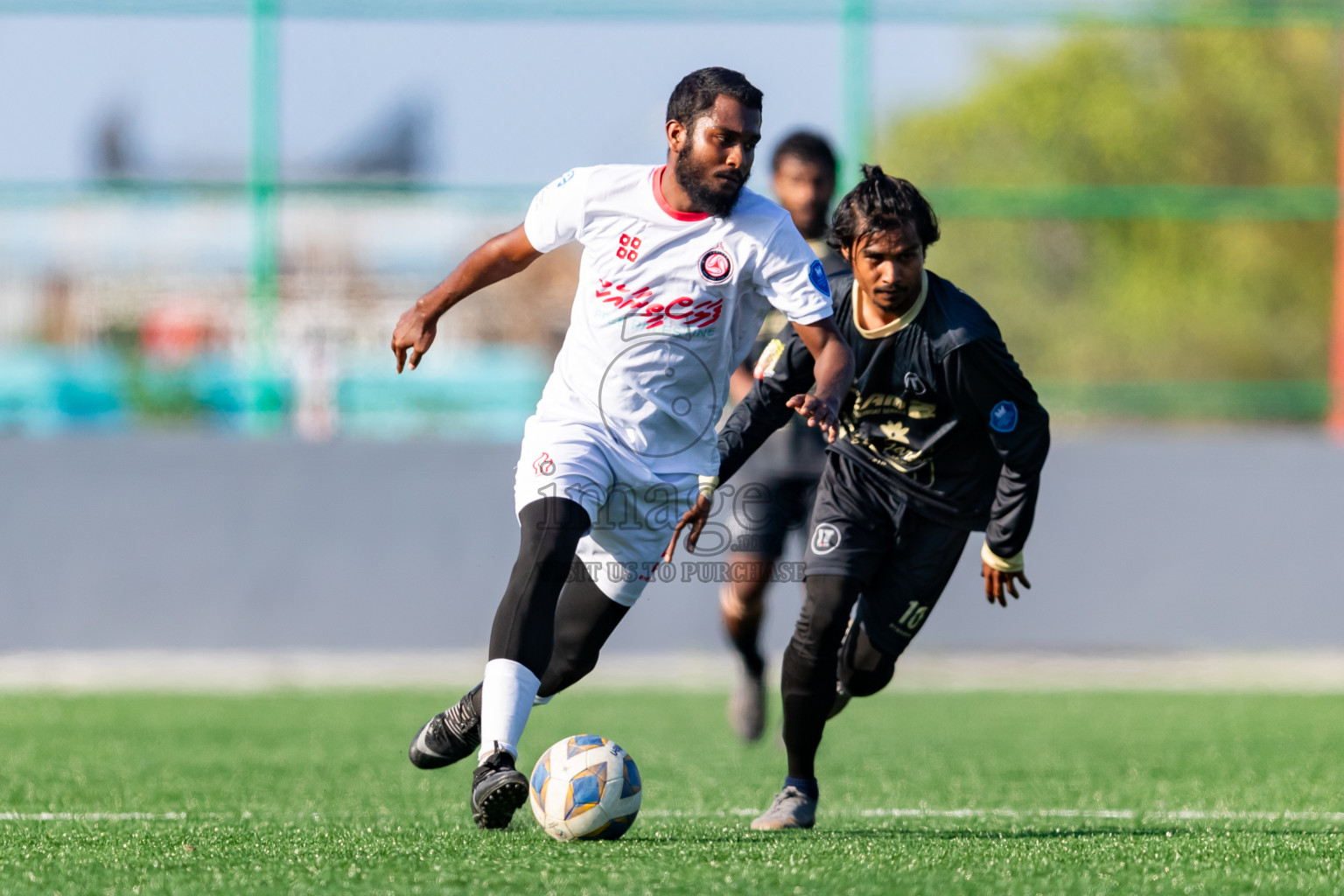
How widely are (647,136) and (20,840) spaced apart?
787cm

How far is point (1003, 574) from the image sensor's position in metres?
4.89

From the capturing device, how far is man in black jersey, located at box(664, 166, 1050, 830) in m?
4.72

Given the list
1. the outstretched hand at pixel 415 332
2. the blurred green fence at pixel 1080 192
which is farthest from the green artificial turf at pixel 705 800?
the blurred green fence at pixel 1080 192

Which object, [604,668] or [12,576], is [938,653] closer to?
[604,668]

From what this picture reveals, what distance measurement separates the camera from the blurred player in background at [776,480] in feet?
22.5

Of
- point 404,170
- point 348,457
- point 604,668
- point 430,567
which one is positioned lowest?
point 604,668

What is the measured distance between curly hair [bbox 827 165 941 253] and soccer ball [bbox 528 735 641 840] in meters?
1.69

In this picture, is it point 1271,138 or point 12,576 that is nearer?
point 12,576

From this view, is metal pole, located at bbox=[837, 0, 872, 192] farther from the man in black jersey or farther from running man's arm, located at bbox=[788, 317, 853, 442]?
running man's arm, located at bbox=[788, 317, 853, 442]

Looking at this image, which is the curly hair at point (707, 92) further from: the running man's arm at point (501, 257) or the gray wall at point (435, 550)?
the gray wall at point (435, 550)

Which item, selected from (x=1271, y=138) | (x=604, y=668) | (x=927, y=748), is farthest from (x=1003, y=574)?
(x=1271, y=138)

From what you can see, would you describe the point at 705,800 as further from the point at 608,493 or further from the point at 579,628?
the point at 608,493

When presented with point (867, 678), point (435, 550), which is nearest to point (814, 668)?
point (867, 678)

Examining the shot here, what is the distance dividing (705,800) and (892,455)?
138cm
